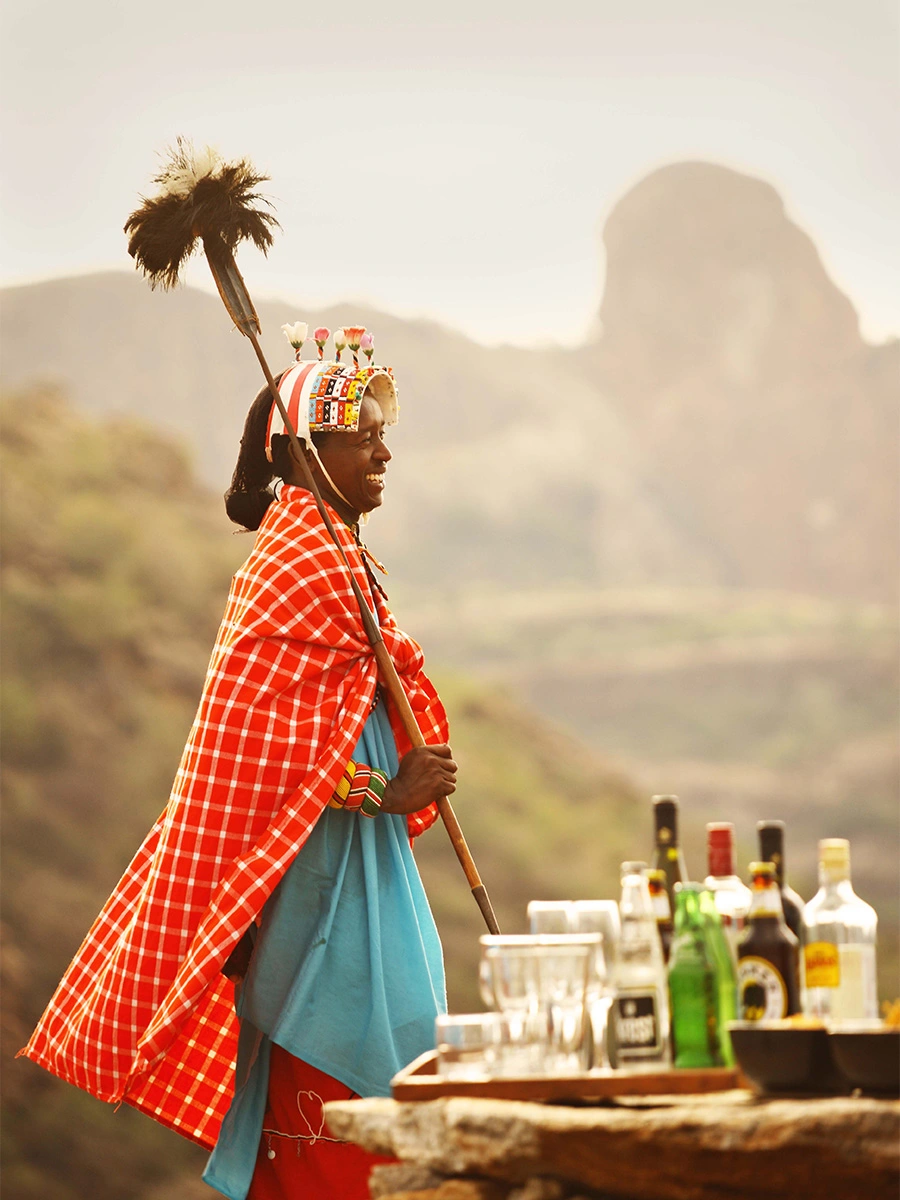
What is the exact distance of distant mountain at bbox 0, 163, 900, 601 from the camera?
43.6 ft

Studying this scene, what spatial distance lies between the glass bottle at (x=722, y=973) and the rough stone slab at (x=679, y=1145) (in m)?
0.08

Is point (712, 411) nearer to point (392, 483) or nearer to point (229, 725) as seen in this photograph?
point (392, 483)

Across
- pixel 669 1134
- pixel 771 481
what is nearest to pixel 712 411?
pixel 771 481

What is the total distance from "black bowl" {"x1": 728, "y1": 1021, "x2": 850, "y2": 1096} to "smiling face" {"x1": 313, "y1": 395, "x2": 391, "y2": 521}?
5.87 ft

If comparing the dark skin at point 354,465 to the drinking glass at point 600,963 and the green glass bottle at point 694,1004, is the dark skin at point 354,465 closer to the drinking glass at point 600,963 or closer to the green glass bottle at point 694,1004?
the drinking glass at point 600,963

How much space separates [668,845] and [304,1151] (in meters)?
1.24

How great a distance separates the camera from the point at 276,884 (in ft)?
9.53

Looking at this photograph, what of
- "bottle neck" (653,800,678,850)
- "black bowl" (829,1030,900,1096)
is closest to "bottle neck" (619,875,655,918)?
"bottle neck" (653,800,678,850)

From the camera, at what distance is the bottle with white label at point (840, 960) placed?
5.94ft

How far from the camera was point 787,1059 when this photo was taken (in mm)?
1700

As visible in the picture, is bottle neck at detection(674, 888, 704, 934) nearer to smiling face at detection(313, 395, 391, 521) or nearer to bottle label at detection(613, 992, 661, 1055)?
bottle label at detection(613, 992, 661, 1055)

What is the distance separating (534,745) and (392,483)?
2.84m

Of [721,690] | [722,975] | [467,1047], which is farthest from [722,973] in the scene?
[721,690]

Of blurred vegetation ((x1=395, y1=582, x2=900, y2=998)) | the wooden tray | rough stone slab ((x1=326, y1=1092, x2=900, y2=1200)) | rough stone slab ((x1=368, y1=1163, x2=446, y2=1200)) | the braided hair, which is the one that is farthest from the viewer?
blurred vegetation ((x1=395, y1=582, x2=900, y2=998))
